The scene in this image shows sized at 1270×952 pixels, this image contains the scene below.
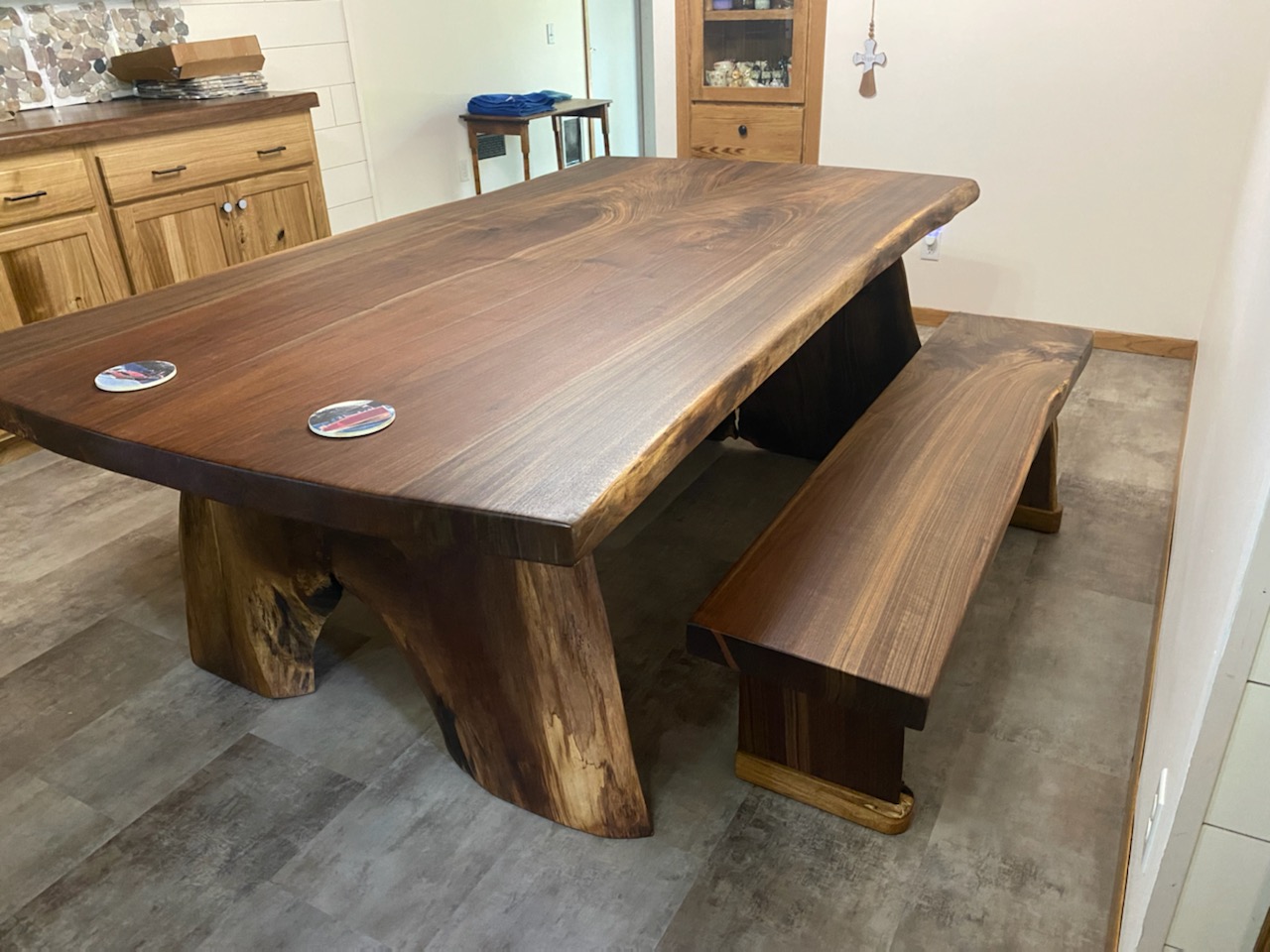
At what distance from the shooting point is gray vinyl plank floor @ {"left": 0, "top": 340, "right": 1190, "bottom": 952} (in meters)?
1.29

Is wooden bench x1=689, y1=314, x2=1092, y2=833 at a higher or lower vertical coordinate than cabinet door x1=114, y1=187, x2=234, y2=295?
lower

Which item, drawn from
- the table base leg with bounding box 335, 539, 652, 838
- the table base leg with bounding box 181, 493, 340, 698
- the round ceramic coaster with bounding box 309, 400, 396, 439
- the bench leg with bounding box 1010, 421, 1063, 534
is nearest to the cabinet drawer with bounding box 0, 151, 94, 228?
the table base leg with bounding box 181, 493, 340, 698

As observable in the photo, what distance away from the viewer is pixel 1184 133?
2904 millimetres

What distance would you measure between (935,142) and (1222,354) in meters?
1.79

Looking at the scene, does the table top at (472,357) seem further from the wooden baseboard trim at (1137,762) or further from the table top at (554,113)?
the table top at (554,113)

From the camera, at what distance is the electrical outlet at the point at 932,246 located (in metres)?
3.43

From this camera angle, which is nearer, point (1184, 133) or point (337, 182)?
point (1184, 133)

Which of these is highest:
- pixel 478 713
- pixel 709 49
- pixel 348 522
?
pixel 709 49

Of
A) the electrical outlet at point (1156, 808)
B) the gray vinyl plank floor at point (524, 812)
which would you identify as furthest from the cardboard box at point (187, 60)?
the electrical outlet at point (1156, 808)

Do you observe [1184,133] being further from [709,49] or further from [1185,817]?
[1185,817]

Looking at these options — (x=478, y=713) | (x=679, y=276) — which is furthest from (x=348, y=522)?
(x=679, y=276)

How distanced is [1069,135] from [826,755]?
2.58 meters

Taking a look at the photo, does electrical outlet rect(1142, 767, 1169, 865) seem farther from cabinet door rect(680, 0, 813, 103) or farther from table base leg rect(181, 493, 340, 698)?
cabinet door rect(680, 0, 813, 103)

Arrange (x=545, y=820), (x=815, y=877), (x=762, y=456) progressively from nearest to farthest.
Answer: (x=815, y=877)
(x=545, y=820)
(x=762, y=456)
